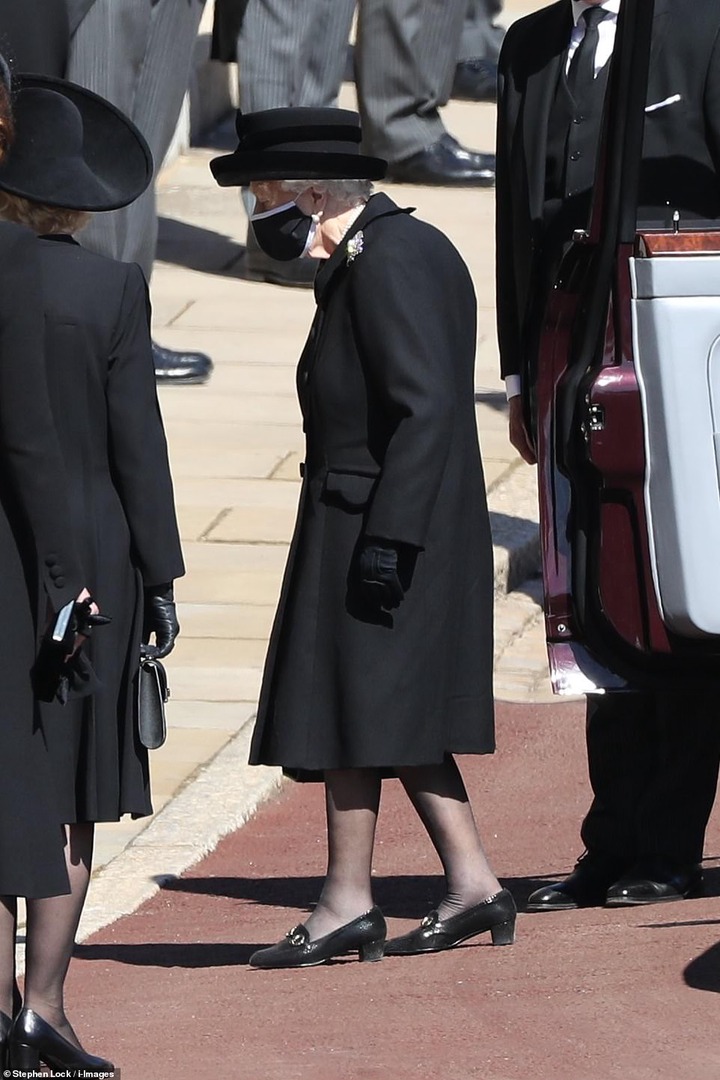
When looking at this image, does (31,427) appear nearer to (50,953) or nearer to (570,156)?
(50,953)

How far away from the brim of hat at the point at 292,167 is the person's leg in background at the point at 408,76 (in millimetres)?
7144

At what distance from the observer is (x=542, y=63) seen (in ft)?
17.3

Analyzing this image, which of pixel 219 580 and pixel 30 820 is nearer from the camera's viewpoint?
pixel 30 820

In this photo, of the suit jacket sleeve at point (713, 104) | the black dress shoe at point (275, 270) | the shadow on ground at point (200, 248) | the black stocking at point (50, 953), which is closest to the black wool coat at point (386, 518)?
the suit jacket sleeve at point (713, 104)

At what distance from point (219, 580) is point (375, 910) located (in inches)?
116

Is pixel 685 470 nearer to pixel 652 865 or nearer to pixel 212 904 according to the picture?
pixel 652 865

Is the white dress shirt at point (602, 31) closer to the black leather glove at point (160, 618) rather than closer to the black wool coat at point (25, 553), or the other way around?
the black leather glove at point (160, 618)

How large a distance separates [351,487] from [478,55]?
10129 mm

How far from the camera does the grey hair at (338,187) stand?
501 cm

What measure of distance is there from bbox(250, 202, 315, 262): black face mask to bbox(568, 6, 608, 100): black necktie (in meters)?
0.65

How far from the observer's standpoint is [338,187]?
5031 mm

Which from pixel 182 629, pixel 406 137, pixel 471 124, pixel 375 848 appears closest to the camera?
pixel 375 848

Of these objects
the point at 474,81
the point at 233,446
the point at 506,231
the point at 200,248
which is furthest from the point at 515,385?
the point at 474,81

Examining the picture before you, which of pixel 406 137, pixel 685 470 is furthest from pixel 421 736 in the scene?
pixel 406 137
